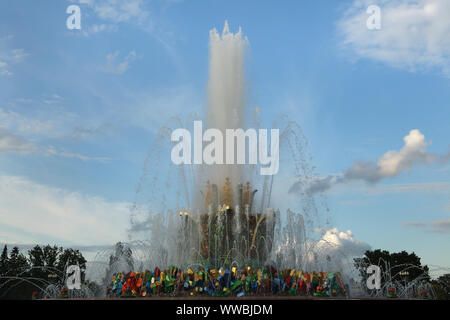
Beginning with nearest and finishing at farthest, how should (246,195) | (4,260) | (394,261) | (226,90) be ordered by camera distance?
(246,195) < (226,90) < (4,260) < (394,261)

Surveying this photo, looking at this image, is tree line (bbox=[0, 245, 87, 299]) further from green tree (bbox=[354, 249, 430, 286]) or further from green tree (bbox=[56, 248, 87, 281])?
green tree (bbox=[354, 249, 430, 286])

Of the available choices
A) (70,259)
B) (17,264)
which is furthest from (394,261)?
(17,264)

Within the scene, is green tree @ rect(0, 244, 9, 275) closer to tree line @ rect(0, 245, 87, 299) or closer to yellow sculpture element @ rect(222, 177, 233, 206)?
tree line @ rect(0, 245, 87, 299)

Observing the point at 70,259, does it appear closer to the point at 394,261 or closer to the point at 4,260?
the point at 4,260

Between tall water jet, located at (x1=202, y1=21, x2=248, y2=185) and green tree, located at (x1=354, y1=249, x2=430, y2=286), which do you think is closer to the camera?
tall water jet, located at (x1=202, y1=21, x2=248, y2=185)

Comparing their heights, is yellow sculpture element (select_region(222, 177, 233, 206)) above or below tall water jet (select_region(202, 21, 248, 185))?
below

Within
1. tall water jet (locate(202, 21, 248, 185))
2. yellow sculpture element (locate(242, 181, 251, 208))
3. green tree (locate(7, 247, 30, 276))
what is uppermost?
tall water jet (locate(202, 21, 248, 185))

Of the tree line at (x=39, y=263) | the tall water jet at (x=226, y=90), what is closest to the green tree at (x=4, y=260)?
the tree line at (x=39, y=263)

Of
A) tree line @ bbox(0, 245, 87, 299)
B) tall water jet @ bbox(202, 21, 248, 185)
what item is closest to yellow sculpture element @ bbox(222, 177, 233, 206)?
tall water jet @ bbox(202, 21, 248, 185)
